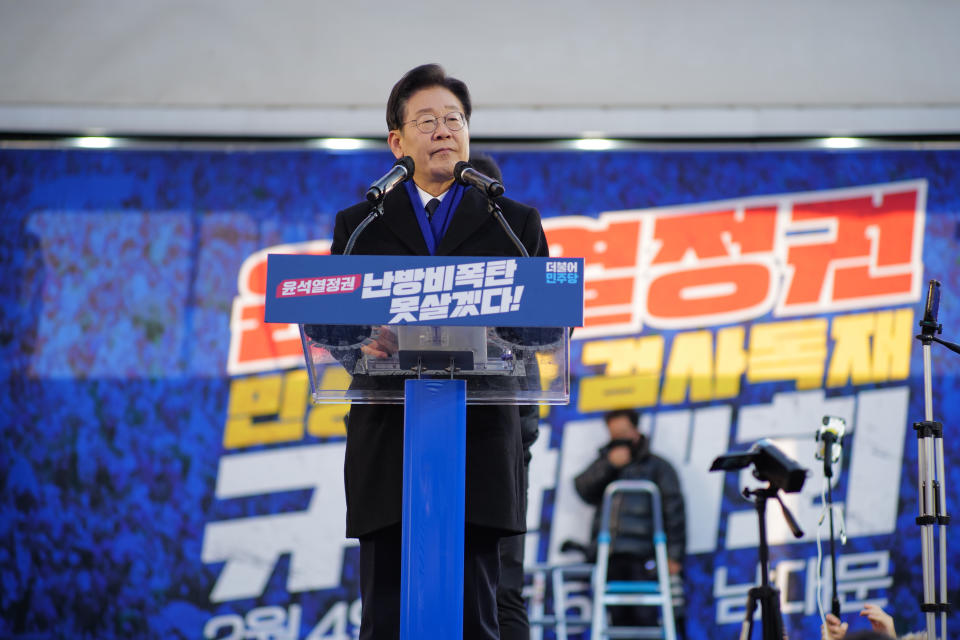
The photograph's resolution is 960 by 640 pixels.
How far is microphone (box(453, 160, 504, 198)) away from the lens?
174 cm

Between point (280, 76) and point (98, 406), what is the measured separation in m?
1.96

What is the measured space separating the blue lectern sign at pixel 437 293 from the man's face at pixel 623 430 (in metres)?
3.78

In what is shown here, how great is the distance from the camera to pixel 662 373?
525 centimetres

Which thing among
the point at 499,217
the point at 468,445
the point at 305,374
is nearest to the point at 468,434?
the point at 468,445

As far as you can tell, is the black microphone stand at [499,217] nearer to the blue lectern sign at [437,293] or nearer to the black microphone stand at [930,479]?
the blue lectern sign at [437,293]

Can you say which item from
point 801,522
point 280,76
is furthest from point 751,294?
point 280,76

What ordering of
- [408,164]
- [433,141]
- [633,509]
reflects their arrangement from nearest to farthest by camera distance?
[408,164] < [433,141] < [633,509]

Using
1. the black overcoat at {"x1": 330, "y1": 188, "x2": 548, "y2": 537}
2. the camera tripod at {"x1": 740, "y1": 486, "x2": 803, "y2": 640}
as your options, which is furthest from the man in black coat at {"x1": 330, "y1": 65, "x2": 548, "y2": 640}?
the camera tripod at {"x1": 740, "y1": 486, "x2": 803, "y2": 640}

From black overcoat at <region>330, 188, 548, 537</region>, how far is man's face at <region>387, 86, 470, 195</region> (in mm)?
77

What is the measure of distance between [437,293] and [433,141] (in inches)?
24.1

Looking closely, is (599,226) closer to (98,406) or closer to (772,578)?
(772,578)

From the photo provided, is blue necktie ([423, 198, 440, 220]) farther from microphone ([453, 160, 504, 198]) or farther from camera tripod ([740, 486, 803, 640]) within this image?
camera tripod ([740, 486, 803, 640])

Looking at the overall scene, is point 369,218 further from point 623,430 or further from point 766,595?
point 623,430

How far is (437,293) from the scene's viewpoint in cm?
147
